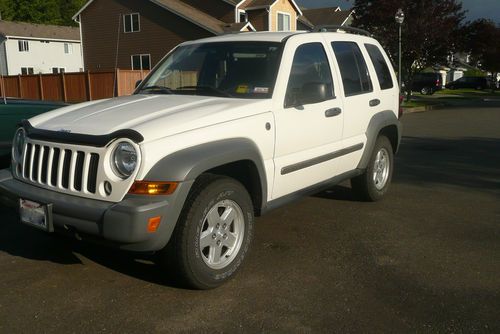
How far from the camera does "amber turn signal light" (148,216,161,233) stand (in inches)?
126

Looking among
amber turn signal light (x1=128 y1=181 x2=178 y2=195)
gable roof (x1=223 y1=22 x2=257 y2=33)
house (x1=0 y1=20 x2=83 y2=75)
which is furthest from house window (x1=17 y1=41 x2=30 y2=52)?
amber turn signal light (x1=128 y1=181 x2=178 y2=195)

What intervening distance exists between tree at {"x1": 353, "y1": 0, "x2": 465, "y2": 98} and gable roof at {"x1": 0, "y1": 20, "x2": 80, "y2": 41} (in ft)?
120

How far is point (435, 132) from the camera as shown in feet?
43.3

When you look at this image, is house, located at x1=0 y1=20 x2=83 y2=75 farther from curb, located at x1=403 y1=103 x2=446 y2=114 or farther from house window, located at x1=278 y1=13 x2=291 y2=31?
curb, located at x1=403 y1=103 x2=446 y2=114

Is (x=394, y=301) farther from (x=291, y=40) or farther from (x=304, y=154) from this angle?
(x=291, y=40)

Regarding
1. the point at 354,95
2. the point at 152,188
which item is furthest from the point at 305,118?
the point at 152,188

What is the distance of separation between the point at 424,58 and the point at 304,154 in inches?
904

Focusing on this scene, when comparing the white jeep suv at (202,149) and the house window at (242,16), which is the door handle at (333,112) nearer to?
the white jeep suv at (202,149)

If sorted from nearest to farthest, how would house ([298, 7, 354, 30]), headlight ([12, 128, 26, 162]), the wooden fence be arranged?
1. headlight ([12, 128, 26, 162])
2. the wooden fence
3. house ([298, 7, 354, 30])

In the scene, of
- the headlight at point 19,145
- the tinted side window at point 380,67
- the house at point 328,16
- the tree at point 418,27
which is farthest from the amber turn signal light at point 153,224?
the house at point 328,16

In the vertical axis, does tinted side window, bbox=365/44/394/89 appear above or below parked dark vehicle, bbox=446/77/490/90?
below

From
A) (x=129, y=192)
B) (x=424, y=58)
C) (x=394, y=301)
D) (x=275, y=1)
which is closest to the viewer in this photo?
(x=129, y=192)

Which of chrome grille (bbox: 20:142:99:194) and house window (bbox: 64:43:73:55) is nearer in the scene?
chrome grille (bbox: 20:142:99:194)

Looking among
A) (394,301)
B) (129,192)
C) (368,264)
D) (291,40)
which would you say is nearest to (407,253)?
(368,264)
